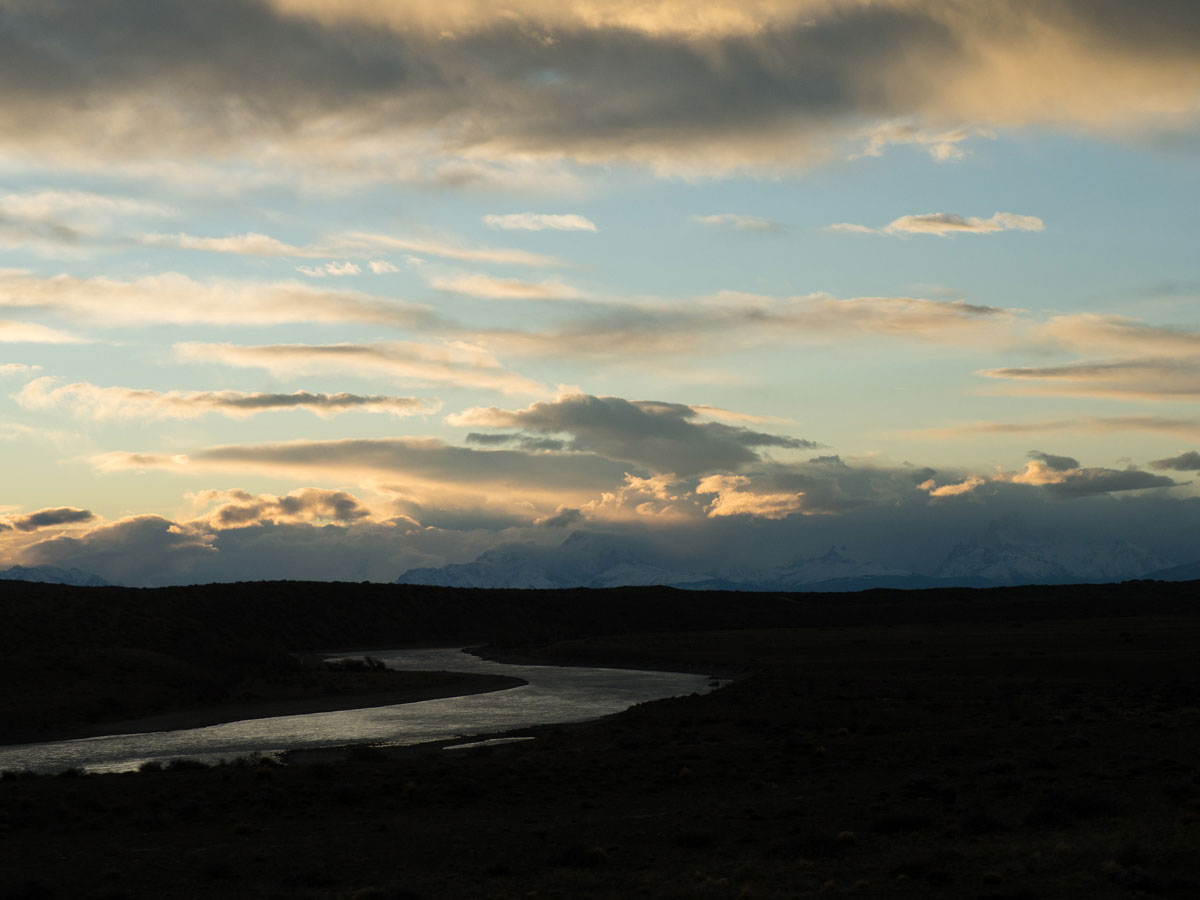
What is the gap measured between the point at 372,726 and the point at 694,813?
32119mm

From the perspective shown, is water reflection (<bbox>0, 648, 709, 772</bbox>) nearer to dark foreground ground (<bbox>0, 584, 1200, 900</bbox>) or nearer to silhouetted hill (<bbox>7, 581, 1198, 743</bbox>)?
dark foreground ground (<bbox>0, 584, 1200, 900</bbox>)

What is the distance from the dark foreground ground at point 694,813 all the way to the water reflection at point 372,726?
715 centimetres

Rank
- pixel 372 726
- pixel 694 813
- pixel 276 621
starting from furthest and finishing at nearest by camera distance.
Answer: pixel 276 621, pixel 372 726, pixel 694 813

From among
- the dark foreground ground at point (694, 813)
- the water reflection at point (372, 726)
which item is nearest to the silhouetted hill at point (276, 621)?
the water reflection at point (372, 726)

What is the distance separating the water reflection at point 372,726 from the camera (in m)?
51.0

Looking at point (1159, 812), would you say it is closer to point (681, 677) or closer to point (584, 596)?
point (681, 677)

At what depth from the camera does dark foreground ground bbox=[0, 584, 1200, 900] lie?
25.1m

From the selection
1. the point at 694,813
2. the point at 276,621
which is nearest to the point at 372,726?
the point at 694,813

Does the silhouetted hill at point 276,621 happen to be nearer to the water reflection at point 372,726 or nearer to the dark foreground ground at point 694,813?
the water reflection at point 372,726

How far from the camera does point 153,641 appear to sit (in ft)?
341

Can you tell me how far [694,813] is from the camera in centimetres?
3322

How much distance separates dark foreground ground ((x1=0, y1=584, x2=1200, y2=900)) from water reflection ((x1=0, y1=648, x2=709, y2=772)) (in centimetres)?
715

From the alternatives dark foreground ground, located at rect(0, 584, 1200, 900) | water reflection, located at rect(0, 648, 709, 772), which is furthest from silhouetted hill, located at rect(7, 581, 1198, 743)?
dark foreground ground, located at rect(0, 584, 1200, 900)

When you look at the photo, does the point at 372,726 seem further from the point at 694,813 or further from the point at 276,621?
the point at 276,621
